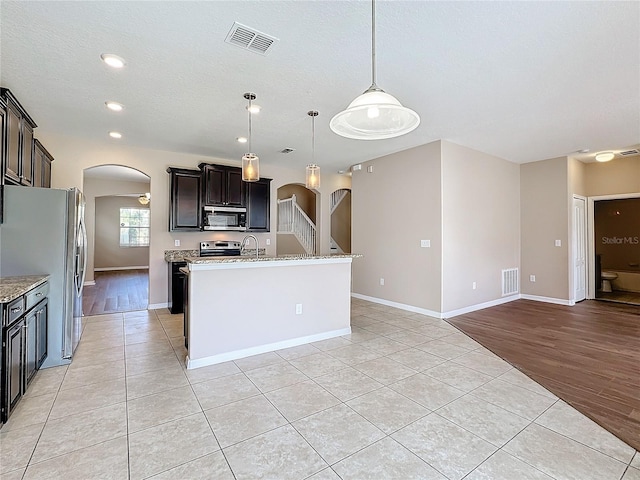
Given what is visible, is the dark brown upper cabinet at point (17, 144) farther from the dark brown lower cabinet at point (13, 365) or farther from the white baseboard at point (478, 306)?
the white baseboard at point (478, 306)

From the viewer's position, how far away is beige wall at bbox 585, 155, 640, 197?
5793 millimetres

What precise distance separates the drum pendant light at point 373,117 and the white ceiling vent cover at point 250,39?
89cm

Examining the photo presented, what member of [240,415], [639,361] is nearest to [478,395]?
[240,415]

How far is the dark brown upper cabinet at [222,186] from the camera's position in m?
5.61

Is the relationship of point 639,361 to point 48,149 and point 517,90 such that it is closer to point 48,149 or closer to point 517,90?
point 517,90

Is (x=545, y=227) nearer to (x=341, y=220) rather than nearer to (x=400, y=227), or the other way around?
(x=400, y=227)

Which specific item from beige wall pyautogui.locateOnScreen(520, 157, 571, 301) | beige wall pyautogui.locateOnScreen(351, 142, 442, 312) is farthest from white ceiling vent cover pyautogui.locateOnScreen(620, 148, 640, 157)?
beige wall pyautogui.locateOnScreen(351, 142, 442, 312)

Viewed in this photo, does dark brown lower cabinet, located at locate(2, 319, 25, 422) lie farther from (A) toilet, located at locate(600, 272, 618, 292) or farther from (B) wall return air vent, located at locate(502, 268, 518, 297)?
(A) toilet, located at locate(600, 272, 618, 292)

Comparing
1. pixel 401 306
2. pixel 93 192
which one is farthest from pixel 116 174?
pixel 401 306

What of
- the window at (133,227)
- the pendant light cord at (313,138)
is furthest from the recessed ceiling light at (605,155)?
the window at (133,227)

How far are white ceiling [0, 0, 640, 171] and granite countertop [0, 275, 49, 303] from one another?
73.9 inches

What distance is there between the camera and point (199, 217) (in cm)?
559

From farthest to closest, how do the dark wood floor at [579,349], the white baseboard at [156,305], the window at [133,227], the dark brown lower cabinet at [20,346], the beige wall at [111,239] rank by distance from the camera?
the window at [133,227] < the beige wall at [111,239] < the white baseboard at [156,305] < the dark wood floor at [579,349] < the dark brown lower cabinet at [20,346]

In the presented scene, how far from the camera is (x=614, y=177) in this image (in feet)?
20.0
